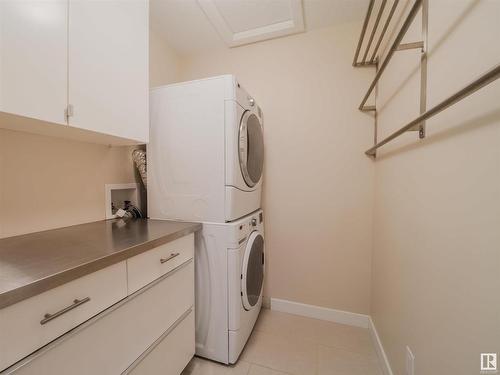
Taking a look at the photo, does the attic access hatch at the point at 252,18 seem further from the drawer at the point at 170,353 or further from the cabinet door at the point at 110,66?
the drawer at the point at 170,353

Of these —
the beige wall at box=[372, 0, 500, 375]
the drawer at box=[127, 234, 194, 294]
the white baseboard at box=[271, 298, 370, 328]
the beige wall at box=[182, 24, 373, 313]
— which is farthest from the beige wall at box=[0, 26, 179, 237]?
the beige wall at box=[372, 0, 500, 375]

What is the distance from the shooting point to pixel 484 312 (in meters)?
0.51

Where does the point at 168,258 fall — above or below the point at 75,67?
below

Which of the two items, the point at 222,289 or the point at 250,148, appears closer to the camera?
the point at 222,289

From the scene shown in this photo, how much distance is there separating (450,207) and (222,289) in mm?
1128

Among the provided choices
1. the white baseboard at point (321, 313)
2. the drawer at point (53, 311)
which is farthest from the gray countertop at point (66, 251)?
the white baseboard at point (321, 313)

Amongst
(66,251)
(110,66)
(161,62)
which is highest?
(161,62)

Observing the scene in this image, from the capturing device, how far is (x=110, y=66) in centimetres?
101

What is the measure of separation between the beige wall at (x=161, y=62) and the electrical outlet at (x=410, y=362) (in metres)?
2.36

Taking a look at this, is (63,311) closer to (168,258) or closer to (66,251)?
(66,251)

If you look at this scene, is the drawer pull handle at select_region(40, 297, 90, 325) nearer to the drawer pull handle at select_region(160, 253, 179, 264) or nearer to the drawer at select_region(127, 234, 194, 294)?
the drawer at select_region(127, 234, 194, 294)

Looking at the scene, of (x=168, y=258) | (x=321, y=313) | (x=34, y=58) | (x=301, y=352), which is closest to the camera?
(x=34, y=58)

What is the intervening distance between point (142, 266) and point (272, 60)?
1858 millimetres

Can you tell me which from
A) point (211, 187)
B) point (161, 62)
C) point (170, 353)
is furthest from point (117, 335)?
point (161, 62)
